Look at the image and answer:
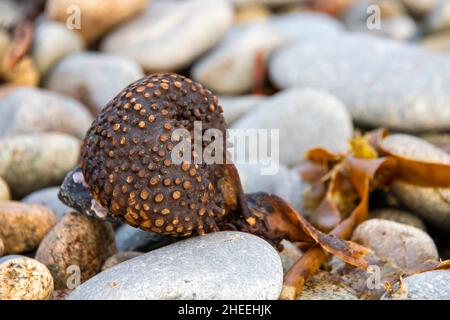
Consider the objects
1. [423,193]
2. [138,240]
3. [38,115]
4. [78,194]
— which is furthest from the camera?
[38,115]

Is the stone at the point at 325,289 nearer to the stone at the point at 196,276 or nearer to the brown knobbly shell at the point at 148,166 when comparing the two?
the stone at the point at 196,276

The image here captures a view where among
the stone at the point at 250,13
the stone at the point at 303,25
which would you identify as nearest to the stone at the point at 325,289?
the stone at the point at 303,25

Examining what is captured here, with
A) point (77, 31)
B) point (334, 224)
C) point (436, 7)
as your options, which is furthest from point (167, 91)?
point (436, 7)

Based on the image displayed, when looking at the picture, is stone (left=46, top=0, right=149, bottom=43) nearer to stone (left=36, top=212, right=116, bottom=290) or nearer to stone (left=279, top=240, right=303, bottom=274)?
stone (left=36, top=212, right=116, bottom=290)

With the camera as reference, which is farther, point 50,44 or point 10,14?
point 10,14

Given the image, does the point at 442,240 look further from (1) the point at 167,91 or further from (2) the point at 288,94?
(1) the point at 167,91

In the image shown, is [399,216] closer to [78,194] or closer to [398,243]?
[398,243]

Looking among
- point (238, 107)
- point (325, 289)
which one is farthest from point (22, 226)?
point (238, 107)
